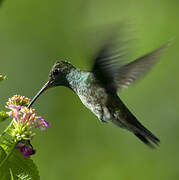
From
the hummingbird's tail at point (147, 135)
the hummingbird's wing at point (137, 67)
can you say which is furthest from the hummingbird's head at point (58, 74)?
the hummingbird's tail at point (147, 135)

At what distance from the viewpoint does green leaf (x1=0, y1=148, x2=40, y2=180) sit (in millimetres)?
3336

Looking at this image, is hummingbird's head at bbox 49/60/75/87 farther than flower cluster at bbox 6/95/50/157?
Yes

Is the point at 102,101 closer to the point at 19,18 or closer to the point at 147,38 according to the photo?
the point at 147,38

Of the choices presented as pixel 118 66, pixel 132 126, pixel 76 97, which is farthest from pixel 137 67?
pixel 76 97

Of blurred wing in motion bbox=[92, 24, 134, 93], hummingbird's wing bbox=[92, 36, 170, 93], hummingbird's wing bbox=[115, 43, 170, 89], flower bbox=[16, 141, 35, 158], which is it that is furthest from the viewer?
hummingbird's wing bbox=[115, 43, 170, 89]

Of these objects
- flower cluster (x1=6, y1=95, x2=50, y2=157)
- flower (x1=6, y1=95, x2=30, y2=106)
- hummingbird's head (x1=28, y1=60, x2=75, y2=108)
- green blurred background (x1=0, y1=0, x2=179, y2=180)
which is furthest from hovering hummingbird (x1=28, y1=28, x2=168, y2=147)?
green blurred background (x1=0, y1=0, x2=179, y2=180)

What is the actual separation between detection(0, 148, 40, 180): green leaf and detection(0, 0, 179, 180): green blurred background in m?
4.65

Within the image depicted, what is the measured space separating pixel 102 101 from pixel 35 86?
5.14 metres

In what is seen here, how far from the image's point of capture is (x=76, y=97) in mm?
9117

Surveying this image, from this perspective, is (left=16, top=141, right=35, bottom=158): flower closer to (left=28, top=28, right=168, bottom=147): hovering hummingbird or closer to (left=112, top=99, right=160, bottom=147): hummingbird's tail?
(left=28, top=28, right=168, bottom=147): hovering hummingbird

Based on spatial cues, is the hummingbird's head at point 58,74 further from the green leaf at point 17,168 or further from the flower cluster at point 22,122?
the green leaf at point 17,168

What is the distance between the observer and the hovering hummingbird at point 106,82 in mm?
4016

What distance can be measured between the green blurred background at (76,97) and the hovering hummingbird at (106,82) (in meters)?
3.43

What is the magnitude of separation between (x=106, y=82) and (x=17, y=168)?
1332 millimetres
